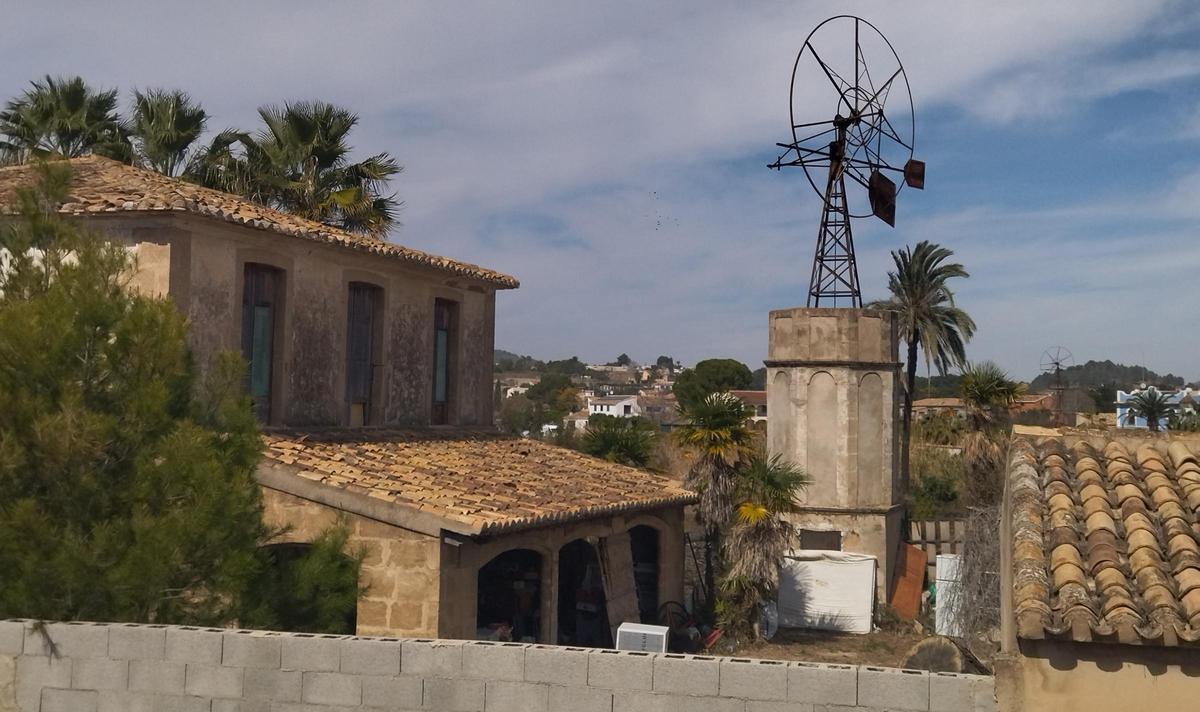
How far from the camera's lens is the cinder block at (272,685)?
288 inches

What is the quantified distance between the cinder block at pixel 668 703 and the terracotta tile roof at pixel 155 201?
969 centimetres

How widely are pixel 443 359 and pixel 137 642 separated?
15005 mm

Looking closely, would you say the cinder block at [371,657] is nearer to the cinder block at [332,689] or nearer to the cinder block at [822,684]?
the cinder block at [332,689]

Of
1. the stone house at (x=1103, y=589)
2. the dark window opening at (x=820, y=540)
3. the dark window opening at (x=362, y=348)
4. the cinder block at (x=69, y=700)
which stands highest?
the dark window opening at (x=362, y=348)

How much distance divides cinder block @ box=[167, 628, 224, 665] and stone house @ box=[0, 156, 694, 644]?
4533 millimetres

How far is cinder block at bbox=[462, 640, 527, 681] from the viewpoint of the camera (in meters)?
7.05

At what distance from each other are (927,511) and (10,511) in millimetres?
30909

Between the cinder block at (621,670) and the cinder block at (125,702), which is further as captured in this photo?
the cinder block at (125,702)

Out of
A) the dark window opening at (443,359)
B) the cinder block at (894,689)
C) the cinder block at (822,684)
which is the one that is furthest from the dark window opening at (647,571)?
the cinder block at (894,689)

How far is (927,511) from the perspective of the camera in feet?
117

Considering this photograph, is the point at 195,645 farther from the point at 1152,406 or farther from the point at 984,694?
the point at 1152,406

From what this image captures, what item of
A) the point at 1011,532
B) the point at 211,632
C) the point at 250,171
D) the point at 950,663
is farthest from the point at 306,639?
the point at 250,171

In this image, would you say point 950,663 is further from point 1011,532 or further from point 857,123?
point 857,123

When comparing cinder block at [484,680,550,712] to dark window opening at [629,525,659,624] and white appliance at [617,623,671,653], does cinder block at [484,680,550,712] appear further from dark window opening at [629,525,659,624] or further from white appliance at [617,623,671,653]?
dark window opening at [629,525,659,624]
